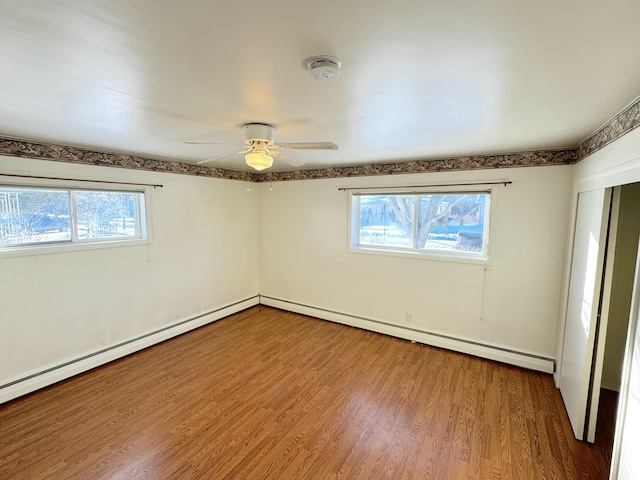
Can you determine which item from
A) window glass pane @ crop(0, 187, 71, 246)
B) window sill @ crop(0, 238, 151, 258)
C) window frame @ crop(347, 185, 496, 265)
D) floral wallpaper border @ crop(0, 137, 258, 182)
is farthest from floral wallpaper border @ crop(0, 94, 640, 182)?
window sill @ crop(0, 238, 151, 258)

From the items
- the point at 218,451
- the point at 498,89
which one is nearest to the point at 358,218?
the point at 498,89

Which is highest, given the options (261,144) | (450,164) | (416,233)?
(450,164)

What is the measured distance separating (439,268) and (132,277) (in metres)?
3.62

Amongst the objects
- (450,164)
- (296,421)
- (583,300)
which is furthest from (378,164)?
(296,421)

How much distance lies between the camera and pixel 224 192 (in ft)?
14.4

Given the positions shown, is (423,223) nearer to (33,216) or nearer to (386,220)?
(386,220)

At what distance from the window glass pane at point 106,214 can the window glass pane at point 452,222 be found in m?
3.51

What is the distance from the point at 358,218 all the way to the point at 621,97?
287 cm

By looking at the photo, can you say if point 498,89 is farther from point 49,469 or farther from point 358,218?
point 49,469

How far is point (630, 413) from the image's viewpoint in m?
1.41

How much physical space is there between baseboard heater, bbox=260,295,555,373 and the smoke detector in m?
3.32

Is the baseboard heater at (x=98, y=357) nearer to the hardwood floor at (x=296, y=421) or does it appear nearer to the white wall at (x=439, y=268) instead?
the hardwood floor at (x=296, y=421)

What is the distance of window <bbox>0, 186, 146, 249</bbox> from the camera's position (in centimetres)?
259

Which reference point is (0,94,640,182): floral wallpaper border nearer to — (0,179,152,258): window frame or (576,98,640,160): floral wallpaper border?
(576,98,640,160): floral wallpaper border
